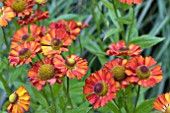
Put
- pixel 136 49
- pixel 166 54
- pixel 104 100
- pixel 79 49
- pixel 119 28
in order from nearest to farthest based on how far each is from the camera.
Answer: pixel 104 100 → pixel 136 49 → pixel 119 28 → pixel 79 49 → pixel 166 54

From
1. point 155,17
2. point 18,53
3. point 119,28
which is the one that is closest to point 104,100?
point 18,53

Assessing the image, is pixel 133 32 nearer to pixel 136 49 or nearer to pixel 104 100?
pixel 136 49

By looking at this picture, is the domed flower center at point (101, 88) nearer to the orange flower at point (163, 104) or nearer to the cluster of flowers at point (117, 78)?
the cluster of flowers at point (117, 78)

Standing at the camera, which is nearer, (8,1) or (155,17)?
(8,1)

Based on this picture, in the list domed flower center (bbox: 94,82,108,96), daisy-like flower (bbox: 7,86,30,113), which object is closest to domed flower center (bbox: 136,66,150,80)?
domed flower center (bbox: 94,82,108,96)

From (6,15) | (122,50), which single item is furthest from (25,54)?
(122,50)

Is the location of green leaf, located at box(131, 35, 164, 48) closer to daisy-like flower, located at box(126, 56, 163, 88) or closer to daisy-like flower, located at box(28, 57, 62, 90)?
daisy-like flower, located at box(126, 56, 163, 88)

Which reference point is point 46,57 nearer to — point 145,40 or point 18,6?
point 18,6
